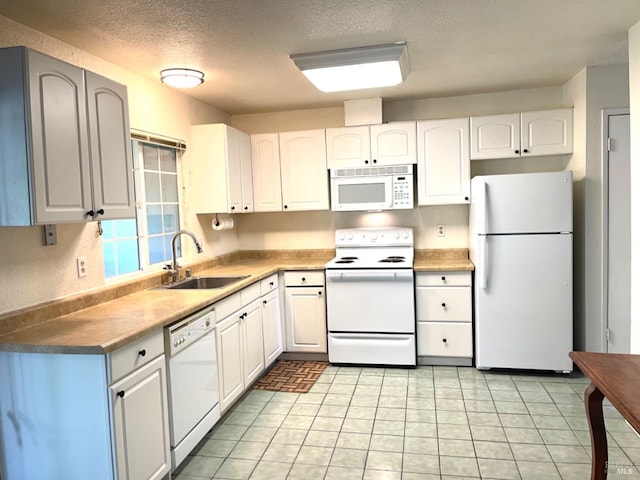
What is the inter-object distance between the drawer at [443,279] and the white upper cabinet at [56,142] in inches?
95.9

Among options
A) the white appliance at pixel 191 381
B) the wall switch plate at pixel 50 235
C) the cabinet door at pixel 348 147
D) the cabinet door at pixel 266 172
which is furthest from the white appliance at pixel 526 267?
the wall switch plate at pixel 50 235

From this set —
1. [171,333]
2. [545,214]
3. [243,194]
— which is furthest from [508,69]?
[171,333]

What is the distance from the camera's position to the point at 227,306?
2979 mm

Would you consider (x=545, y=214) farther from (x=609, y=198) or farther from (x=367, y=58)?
(x=367, y=58)

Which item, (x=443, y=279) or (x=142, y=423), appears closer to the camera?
(x=142, y=423)

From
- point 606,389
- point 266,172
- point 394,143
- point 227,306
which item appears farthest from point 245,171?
point 606,389

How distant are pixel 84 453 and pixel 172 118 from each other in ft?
8.05

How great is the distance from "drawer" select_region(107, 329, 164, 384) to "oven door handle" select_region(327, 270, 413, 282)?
6.20 feet

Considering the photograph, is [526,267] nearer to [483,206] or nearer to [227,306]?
[483,206]

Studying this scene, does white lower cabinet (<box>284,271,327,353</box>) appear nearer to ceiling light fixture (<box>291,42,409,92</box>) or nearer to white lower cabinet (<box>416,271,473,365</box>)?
white lower cabinet (<box>416,271,473,365</box>)

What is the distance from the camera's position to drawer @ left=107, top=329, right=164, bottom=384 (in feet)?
6.05

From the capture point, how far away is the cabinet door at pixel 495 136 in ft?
12.5

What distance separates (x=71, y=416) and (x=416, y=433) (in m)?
1.89

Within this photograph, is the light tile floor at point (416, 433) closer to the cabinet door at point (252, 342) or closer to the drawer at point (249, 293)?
the cabinet door at point (252, 342)
